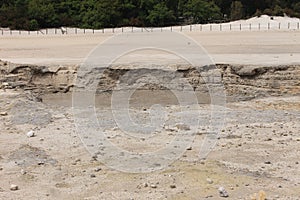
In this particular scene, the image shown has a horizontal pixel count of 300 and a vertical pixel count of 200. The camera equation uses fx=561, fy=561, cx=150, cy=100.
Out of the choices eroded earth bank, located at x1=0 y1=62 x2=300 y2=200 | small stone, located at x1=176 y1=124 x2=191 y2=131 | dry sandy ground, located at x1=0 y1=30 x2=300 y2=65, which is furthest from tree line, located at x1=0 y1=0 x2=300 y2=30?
small stone, located at x1=176 y1=124 x2=191 y2=131

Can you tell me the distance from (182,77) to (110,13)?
92.0 ft

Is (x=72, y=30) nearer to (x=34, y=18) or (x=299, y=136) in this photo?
(x=34, y=18)

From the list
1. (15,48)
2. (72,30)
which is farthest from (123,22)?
(15,48)

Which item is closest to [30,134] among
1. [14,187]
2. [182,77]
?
[14,187]

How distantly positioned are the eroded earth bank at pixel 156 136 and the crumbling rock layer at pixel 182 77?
0.03 meters

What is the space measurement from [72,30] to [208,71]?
87.5 ft

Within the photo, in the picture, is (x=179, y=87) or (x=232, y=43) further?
(x=232, y=43)

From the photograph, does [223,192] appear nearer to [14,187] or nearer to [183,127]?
[14,187]

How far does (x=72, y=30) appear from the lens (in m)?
42.7

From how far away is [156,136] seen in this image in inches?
459

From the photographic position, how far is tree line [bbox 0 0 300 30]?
144ft

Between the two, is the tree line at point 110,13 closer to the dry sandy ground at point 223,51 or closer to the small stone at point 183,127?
the dry sandy ground at point 223,51

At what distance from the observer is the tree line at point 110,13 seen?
4391 cm

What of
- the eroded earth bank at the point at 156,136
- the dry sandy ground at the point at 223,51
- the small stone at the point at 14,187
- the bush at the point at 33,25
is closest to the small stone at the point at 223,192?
the eroded earth bank at the point at 156,136
